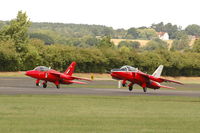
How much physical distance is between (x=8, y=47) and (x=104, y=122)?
83401mm

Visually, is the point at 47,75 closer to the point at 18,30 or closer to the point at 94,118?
the point at 94,118

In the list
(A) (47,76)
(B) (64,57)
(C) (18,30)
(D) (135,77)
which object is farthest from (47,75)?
(C) (18,30)

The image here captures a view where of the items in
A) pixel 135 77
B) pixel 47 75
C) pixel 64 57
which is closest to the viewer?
pixel 135 77

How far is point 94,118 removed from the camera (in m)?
27.4

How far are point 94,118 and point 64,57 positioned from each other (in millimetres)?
88480

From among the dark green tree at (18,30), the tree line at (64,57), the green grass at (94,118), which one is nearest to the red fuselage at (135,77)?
the green grass at (94,118)

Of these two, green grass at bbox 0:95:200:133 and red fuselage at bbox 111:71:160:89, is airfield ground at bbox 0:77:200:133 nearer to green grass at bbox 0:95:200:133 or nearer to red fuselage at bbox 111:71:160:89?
green grass at bbox 0:95:200:133

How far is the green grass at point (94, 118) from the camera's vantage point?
2309 centimetres

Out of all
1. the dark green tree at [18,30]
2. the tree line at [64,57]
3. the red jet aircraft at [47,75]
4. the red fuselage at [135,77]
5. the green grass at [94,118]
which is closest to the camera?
the green grass at [94,118]

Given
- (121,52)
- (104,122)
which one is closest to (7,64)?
(121,52)

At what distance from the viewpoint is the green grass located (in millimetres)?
23094

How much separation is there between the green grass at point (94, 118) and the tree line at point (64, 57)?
70.9m

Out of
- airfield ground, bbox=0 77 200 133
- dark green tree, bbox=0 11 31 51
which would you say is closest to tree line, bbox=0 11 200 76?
dark green tree, bbox=0 11 31 51

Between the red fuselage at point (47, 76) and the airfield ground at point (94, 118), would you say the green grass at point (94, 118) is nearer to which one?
the airfield ground at point (94, 118)
